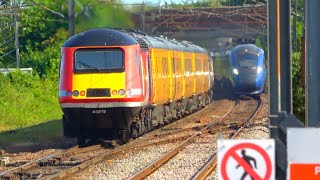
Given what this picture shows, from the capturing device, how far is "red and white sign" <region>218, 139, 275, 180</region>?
18.5 feet

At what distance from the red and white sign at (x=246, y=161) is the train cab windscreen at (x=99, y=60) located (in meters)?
12.9

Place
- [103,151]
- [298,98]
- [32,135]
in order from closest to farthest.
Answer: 1. [103,151]
2. [298,98]
3. [32,135]

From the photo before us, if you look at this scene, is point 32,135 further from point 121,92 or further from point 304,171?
point 304,171

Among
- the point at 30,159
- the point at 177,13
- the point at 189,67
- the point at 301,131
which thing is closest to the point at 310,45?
the point at 301,131

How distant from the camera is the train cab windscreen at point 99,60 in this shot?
60.5 ft

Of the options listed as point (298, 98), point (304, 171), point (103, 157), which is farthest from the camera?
point (298, 98)

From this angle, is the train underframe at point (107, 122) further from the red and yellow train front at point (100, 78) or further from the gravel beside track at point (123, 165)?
the gravel beside track at point (123, 165)

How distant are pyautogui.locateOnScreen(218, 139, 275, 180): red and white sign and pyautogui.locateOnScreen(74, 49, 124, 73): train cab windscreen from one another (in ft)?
42.2

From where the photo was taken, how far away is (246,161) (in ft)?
18.5

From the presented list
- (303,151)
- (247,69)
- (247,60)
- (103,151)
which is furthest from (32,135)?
(247,69)

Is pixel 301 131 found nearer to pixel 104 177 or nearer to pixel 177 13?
pixel 104 177

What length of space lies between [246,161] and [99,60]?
515 inches

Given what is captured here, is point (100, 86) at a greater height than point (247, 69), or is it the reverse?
point (100, 86)

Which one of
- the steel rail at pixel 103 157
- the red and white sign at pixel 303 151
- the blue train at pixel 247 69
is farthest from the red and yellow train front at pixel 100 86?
the blue train at pixel 247 69
